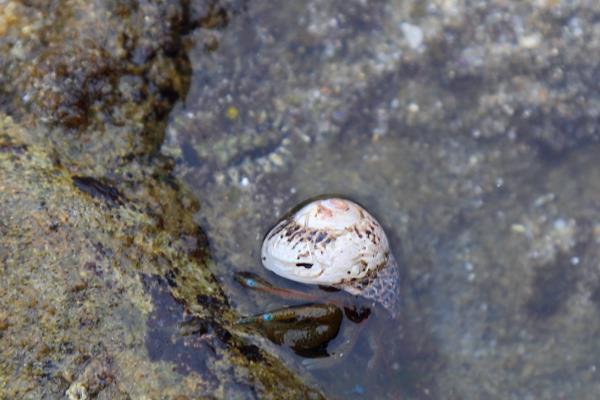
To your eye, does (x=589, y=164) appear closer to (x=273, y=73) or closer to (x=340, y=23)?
(x=340, y=23)

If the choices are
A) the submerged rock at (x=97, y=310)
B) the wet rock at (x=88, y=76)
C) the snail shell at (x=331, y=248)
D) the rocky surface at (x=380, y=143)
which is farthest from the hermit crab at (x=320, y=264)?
the wet rock at (x=88, y=76)

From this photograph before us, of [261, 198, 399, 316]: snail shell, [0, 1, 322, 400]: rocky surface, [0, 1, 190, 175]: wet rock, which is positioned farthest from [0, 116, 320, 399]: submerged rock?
[261, 198, 399, 316]: snail shell

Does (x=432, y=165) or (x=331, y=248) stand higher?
(x=331, y=248)

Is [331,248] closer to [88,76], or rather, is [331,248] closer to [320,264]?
[320,264]

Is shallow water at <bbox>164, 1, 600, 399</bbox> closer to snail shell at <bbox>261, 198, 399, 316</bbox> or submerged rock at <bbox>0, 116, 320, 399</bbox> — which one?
snail shell at <bbox>261, 198, 399, 316</bbox>

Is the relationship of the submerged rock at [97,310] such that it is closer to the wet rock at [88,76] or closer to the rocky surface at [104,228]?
the rocky surface at [104,228]

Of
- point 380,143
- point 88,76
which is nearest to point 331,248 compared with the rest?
point 380,143
